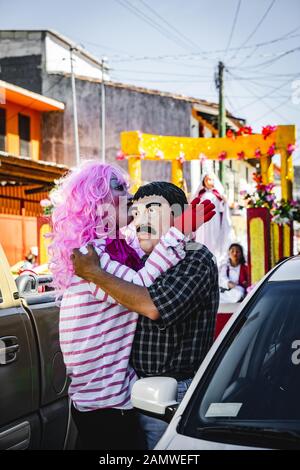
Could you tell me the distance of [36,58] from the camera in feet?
86.7

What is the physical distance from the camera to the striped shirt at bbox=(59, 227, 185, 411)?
2.34 meters

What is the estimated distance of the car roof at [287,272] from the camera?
103 inches

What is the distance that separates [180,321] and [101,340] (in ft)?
1.00

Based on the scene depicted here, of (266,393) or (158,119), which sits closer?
(266,393)

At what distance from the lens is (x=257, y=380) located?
2316mm

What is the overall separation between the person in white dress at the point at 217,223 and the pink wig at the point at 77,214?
7.06 metres

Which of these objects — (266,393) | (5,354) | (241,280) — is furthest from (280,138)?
(266,393)

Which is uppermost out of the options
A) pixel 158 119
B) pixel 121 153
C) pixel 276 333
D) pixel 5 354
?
pixel 158 119

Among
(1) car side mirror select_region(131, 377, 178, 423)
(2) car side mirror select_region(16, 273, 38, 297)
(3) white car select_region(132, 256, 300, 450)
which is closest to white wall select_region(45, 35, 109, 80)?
(2) car side mirror select_region(16, 273, 38, 297)

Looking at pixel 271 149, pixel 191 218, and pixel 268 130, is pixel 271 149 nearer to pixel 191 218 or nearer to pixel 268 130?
pixel 268 130

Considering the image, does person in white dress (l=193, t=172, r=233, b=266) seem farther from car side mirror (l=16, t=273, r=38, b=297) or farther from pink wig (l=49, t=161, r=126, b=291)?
pink wig (l=49, t=161, r=126, b=291)

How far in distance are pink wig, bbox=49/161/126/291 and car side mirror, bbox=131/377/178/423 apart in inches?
20.3
